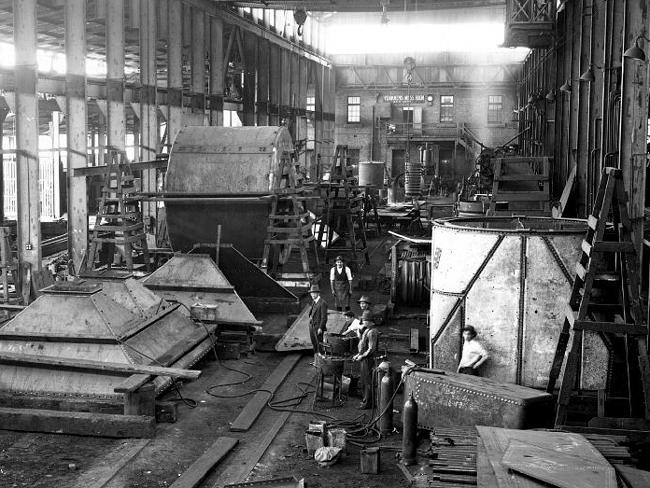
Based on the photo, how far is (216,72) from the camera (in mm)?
23422

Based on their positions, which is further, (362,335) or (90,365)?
(362,335)

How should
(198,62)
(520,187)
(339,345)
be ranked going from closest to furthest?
(339,345) < (520,187) < (198,62)

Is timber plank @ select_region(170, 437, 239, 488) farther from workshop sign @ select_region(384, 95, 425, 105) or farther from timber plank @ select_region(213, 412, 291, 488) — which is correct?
workshop sign @ select_region(384, 95, 425, 105)

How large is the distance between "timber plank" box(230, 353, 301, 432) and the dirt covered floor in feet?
0.26

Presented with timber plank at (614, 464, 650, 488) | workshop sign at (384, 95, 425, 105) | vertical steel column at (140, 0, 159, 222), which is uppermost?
workshop sign at (384, 95, 425, 105)

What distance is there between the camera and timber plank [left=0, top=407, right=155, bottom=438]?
798cm

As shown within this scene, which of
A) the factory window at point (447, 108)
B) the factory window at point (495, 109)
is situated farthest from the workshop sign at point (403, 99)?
the factory window at point (495, 109)

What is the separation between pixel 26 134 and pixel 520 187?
10.8m

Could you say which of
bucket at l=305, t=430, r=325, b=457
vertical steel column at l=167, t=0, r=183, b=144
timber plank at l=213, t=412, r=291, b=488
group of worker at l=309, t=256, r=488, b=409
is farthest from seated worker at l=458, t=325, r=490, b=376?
vertical steel column at l=167, t=0, r=183, b=144

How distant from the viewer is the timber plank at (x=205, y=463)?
680 cm

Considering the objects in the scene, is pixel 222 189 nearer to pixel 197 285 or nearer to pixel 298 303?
pixel 298 303

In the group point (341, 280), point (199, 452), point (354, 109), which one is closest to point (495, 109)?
point (354, 109)

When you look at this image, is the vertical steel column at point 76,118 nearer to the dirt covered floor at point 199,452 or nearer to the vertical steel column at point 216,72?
the dirt covered floor at point 199,452

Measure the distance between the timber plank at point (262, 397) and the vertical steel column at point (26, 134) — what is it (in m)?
5.87
